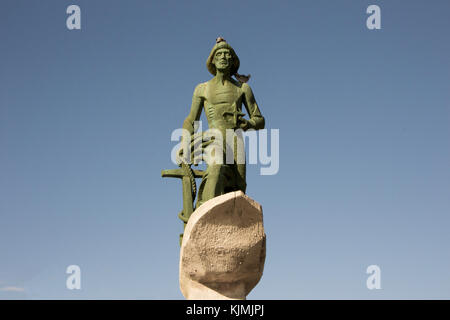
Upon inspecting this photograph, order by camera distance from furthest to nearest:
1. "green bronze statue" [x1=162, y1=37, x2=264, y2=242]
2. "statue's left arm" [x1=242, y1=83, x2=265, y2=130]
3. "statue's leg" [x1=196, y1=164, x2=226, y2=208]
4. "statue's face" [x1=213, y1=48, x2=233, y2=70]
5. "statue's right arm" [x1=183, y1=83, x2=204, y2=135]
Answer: "statue's right arm" [x1=183, y1=83, x2=204, y2=135] → "statue's face" [x1=213, y1=48, x2=233, y2=70] → "statue's left arm" [x1=242, y1=83, x2=265, y2=130] → "green bronze statue" [x1=162, y1=37, x2=264, y2=242] → "statue's leg" [x1=196, y1=164, x2=226, y2=208]

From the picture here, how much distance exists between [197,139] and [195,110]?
54 cm

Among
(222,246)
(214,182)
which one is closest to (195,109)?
(214,182)

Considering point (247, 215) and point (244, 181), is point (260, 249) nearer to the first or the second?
point (247, 215)

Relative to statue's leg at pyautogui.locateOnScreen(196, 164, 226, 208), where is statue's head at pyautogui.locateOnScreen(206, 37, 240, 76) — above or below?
above

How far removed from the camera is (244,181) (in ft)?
29.2

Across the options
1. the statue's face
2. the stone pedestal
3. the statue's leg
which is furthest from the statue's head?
the stone pedestal

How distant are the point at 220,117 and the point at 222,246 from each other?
226cm

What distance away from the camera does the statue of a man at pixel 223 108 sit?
866cm

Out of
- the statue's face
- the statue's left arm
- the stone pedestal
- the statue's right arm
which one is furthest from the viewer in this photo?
the statue's right arm

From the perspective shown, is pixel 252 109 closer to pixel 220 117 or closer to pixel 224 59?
pixel 220 117

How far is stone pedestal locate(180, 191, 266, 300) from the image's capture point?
7.48 metres

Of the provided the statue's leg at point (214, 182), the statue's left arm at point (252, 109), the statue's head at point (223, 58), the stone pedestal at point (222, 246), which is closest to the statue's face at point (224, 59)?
the statue's head at point (223, 58)

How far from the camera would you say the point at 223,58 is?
9.27 meters

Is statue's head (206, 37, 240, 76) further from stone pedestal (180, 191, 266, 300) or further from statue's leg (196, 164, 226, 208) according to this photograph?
stone pedestal (180, 191, 266, 300)
